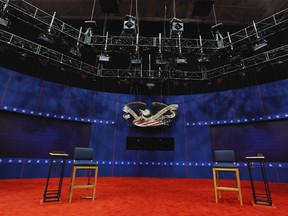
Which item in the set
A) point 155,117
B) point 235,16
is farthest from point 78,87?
point 235,16

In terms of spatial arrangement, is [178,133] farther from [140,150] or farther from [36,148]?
[36,148]

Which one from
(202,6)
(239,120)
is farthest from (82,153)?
(239,120)

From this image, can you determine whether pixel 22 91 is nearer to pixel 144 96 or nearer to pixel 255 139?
pixel 144 96

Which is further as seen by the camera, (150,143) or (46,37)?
(150,143)

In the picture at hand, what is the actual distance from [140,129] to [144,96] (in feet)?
6.25

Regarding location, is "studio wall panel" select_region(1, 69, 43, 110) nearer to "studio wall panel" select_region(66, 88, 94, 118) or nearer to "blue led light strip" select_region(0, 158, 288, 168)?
"studio wall panel" select_region(66, 88, 94, 118)

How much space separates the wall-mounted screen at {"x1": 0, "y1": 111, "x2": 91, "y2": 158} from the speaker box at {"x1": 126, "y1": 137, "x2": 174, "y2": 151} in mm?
2202

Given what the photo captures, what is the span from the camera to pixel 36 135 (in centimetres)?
745

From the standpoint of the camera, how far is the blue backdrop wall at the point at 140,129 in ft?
23.6

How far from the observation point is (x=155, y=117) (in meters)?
9.04

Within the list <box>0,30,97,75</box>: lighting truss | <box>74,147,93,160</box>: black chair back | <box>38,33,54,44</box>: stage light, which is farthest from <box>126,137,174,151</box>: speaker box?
<box>38,33,54,44</box>: stage light

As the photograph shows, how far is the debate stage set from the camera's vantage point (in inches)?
262

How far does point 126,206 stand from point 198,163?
6171 mm

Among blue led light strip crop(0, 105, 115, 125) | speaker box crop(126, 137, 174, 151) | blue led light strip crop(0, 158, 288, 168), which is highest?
blue led light strip crop(0, 105, 115, 125)
